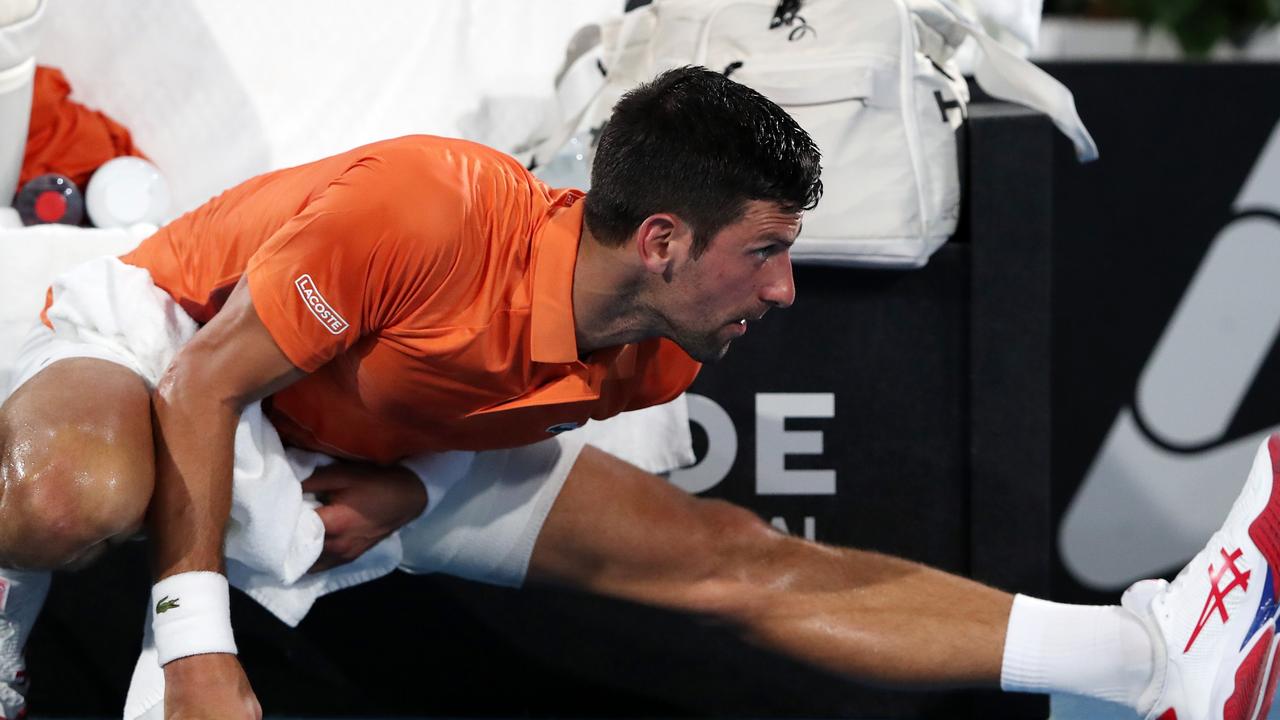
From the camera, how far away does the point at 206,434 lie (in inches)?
49.8

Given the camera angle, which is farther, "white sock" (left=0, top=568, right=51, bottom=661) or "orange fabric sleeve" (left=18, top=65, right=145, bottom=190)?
"orange fabric sleeve" (left=18, top=65, right=145, bottom=190)

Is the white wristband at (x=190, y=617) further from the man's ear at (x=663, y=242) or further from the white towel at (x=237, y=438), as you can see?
the man's ear at (x=663, y=242)

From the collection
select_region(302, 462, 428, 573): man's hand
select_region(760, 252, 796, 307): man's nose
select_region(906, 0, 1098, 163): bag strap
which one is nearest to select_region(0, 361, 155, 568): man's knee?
select_region(302, 462, 428, 573): man's hand

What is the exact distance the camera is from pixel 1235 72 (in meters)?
2.25

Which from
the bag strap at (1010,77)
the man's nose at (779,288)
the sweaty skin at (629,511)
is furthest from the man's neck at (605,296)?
the bag strap at (1010,77)

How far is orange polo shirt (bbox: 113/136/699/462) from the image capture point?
1.26 m

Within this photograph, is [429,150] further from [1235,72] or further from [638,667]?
[1235,72]

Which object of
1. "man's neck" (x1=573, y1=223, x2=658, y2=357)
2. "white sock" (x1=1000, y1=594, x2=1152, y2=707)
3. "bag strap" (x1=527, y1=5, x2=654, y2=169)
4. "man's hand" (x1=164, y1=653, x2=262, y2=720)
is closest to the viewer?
"man's hand" (x1=164, y1=653, x2=262, y2=720)

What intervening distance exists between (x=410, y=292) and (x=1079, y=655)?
0.79m

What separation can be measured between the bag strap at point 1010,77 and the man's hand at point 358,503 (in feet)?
2.96

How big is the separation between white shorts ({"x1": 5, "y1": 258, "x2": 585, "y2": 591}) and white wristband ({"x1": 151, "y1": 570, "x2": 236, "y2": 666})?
0.14 metres

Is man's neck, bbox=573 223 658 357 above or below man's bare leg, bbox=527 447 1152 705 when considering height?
above

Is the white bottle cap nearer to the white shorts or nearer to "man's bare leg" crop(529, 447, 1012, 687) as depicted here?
the white shorts

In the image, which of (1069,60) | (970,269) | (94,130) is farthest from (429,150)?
(1069,60)
